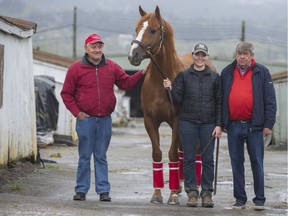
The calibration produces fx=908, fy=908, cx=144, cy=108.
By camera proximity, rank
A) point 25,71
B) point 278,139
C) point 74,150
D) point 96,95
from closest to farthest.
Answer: point 96,95 → point 25,71 → point 74,150 → point 278,139

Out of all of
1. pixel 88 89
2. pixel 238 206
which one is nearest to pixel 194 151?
pixel 238 206

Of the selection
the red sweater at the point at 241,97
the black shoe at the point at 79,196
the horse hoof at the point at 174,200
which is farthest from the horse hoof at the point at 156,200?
the red sweater at the point at 241,97

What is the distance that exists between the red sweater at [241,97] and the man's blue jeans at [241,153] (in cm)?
11

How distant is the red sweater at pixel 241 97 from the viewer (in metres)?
10.9

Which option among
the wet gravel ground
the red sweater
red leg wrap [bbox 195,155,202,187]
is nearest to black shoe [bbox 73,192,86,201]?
the wet gravel ground

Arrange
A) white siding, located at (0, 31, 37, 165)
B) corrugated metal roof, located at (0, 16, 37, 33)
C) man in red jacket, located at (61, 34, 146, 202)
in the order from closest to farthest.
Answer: man in red jacket, located at (61, 34, 146, 202) < white siding, located at (0, 31, 37, 165) < corrugated metal roof, located at (0, 16, 37, 33)

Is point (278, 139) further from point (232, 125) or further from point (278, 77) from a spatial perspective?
point (232, 125)

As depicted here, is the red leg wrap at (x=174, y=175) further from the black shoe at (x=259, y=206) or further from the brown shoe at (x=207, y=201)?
the black shoe at (x=259, y=206)

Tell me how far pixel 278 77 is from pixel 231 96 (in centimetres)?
1580

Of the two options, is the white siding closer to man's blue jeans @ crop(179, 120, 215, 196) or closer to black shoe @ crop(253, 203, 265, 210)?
man's blue jeans @ crop(179, 120, 215, 196)

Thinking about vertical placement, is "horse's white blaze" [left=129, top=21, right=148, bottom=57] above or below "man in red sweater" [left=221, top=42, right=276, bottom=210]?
above

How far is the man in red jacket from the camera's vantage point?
11.5 meters

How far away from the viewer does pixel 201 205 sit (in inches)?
451

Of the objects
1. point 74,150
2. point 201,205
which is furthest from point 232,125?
point 74,150
